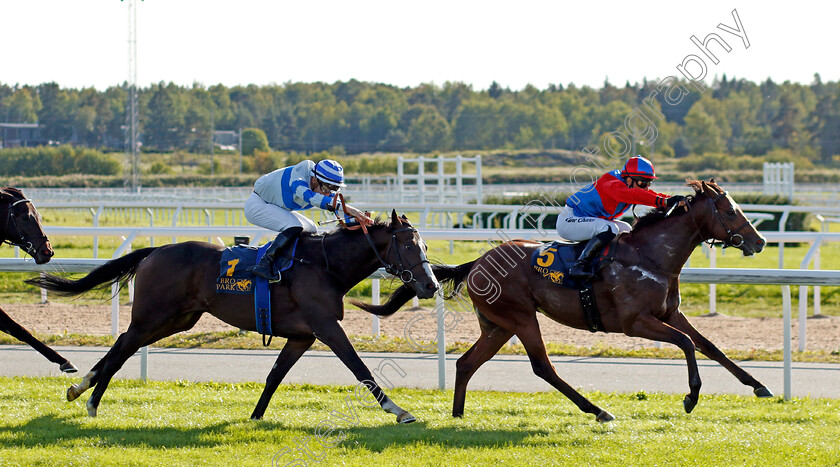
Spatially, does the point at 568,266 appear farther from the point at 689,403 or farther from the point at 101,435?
the point at 101,435

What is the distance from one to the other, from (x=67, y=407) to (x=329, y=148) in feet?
250

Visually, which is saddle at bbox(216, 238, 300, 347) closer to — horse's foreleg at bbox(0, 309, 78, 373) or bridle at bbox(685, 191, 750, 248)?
horse's foreleg at bbox(0, 309, 78, 373)

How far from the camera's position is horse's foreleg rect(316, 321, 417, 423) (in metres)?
5.00

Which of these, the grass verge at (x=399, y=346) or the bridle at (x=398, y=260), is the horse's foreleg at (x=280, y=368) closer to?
the bridle at (x=398, y=260)

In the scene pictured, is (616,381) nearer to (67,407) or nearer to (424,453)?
(424,453)

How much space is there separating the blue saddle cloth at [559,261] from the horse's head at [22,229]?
338cm

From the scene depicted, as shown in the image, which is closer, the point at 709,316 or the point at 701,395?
the point at 701,395

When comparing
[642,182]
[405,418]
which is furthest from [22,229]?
[642,182]

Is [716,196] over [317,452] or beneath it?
over

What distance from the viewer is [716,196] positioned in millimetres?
5648

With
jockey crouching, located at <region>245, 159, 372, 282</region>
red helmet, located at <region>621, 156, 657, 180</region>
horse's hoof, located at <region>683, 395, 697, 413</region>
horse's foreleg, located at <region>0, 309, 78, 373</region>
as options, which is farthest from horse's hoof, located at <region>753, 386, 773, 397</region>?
horse's foreleg, located at <region>0, 309, 78, 373</region>

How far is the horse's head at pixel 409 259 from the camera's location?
5.04m

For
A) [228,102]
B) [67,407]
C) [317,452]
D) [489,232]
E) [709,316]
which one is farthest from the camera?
[228,102]

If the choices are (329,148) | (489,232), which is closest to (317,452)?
(489,232)
